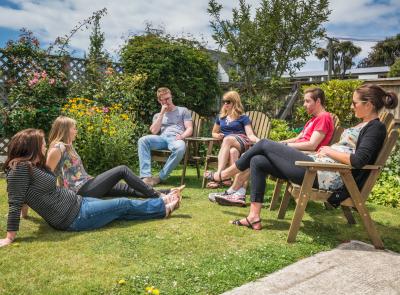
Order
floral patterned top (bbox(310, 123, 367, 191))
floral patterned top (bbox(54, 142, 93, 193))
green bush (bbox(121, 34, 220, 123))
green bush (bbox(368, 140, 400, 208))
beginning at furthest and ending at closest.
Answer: green bush (bbox(121, 34, 220, 123)), green bush (bbox(368, 140, 400, 208)), floral patterned top (bbox(54, 142, 93, 193)), floral patterned top (bbox(310, 123, 367, 191))

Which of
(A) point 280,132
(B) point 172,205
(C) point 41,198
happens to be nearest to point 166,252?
(B) point 172,205

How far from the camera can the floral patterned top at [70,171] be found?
3838 millimetres

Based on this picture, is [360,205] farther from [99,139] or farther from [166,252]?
[99,139]

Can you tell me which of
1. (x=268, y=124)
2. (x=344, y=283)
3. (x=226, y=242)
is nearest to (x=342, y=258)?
(x=344, y=283)

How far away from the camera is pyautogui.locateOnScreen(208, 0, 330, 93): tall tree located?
8.32m

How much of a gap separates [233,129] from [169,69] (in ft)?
9.86

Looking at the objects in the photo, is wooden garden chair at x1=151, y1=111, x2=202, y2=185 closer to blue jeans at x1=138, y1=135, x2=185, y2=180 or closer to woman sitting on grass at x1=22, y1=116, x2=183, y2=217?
blue jeans at x1=138, y1=135, x2=185, y2=180

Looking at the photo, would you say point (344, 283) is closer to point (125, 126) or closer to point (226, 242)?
point (226, 242)

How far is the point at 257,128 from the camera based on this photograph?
5.73 m

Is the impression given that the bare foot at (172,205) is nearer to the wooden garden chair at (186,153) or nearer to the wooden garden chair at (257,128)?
the wooden garden chair at (257,128)

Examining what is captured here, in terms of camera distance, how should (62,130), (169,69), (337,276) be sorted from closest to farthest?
(337,276) < (62,130) < (169,69)

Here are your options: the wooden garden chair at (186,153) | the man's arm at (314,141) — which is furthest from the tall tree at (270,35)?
the man's arm at (314,141)

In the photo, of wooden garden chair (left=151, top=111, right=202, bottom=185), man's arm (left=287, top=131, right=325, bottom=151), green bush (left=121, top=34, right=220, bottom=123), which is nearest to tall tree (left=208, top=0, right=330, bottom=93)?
green bush (left=121, top=34, right=220, bottom=123)

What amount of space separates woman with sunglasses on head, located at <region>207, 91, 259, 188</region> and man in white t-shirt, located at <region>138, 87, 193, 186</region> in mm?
565
